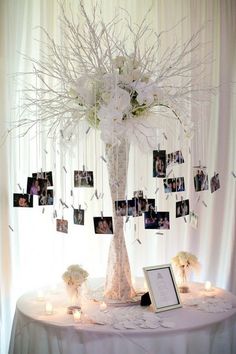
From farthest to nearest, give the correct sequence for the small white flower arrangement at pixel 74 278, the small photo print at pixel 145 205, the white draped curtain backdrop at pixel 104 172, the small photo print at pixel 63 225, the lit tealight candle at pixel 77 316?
1. the white draped curtain backdrop at pixel 104 172
2. the small photo print at pixel 63 225
3. the small photo print at pixel 145 205
4. the small white flower arrangement at pixel 74 278
5. the lit tealight candle at pixel 77 316

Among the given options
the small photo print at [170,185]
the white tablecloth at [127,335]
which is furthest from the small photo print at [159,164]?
the white tablecloth at [127,335]

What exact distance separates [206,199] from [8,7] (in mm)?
1628

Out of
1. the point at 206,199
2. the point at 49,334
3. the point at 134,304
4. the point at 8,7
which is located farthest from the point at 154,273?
the point at 8,7

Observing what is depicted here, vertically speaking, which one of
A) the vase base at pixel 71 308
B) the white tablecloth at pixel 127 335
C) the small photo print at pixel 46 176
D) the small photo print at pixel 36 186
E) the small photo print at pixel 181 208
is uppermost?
the small photo print at pixel 46 176

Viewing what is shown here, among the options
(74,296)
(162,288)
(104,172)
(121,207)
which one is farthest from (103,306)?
(104,172)

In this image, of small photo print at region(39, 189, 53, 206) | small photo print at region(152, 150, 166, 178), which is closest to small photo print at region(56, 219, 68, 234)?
small photo print at region(39, 189, 53, 206)

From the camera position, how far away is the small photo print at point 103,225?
5.99 feet

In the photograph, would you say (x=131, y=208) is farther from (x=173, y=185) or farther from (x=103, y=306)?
(x=103, y=306)

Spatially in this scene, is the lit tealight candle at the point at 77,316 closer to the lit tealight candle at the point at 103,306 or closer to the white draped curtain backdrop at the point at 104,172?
the lit tealight candle at the point at 103,306

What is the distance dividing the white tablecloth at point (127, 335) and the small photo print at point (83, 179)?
523 mm

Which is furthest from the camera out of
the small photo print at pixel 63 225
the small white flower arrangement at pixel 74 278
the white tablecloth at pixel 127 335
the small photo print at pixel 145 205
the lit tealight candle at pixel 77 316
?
the small photo print at pixel 63 225

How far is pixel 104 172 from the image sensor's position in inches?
103

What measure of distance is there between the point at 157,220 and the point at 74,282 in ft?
1.52

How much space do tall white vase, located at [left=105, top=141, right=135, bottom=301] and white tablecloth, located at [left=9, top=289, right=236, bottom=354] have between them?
0.10 m
